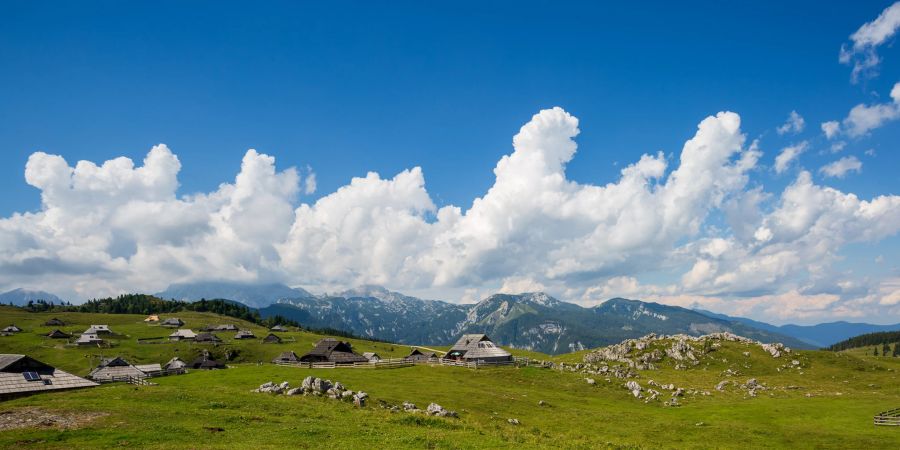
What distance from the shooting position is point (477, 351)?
106 metres

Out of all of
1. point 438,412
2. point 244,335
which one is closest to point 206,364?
point 244,335

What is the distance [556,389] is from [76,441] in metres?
64.4

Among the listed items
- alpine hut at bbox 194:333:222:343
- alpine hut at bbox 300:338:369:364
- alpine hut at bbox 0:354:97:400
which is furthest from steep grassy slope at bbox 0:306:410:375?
alpine hut at bbox 0:354:97:400

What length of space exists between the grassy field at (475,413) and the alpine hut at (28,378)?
4456 millimetres

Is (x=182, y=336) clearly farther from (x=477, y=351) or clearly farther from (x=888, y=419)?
(x=888, y=419)

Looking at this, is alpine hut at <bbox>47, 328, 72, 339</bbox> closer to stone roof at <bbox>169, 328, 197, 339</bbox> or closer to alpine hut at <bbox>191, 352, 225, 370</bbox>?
stone roof at <bbox>169, 328, 197, 339</bbox>

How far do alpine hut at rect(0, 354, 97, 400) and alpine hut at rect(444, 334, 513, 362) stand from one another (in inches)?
2779

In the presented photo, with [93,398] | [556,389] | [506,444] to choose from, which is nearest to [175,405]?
[93,398]

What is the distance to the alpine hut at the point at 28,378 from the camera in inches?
1991

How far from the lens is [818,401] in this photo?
2758 inches

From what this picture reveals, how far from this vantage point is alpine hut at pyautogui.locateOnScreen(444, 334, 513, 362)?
104m

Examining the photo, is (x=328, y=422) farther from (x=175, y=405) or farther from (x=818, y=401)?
(x=818, y=401)

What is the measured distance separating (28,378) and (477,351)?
77.8 m

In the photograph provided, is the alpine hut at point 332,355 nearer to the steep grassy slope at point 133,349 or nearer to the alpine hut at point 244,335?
the steep grassy slope at point 133,349
